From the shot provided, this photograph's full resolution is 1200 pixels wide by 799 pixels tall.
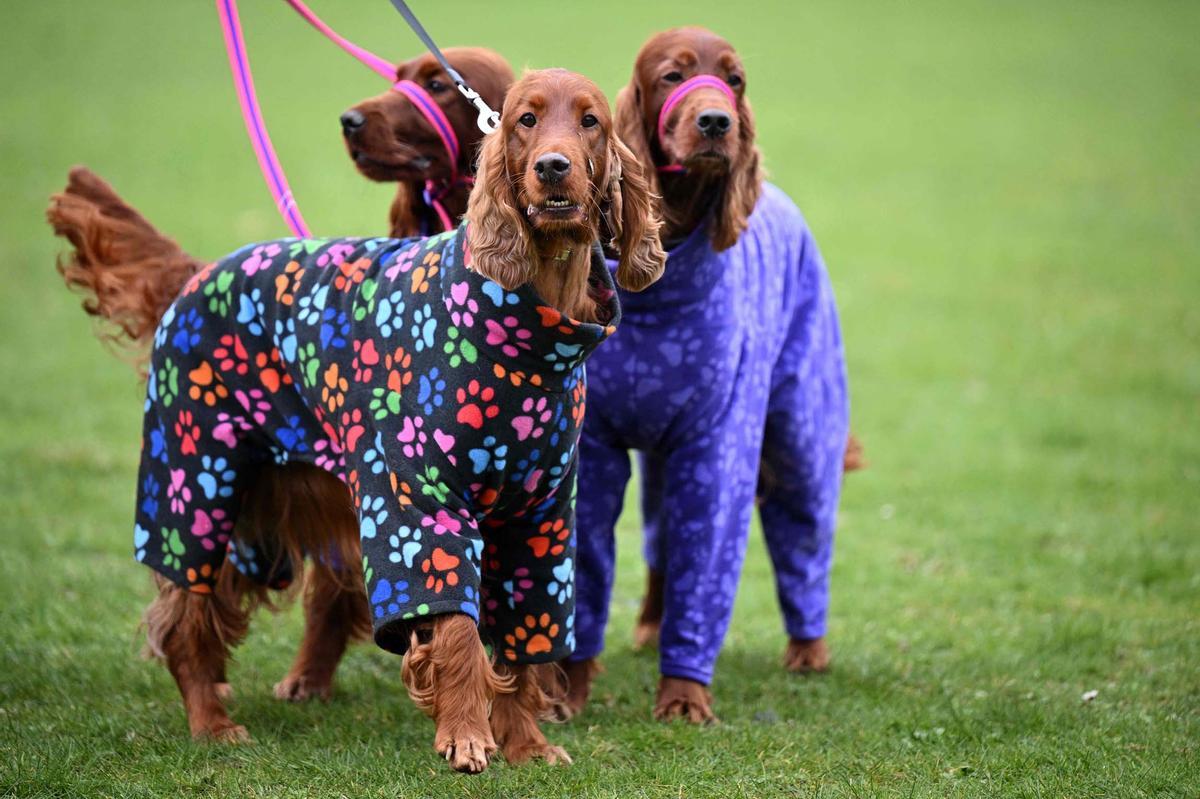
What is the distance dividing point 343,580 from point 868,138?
17169mm

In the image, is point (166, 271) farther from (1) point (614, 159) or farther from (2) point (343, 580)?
(1) point (614, 159)

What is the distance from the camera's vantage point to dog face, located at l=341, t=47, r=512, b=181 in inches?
199

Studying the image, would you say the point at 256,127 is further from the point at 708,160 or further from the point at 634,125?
the point at 708,160

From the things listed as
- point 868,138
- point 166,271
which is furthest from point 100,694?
point 868,138

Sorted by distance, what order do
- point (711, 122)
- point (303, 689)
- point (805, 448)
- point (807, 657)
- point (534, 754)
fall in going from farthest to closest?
point (807, 657)
point (805, 448)
point (303, 689)
point (711, 122)
point (534, 754)

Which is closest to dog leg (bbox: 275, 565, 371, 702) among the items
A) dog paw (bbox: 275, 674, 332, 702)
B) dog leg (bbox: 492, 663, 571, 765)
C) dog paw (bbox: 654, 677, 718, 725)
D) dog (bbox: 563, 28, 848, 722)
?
dog paw (bbox: 275, 674, 332, 702)

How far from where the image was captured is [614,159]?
13.1 feet

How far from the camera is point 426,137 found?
5.10 m

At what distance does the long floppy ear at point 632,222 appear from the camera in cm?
400

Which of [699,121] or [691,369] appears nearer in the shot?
[699,121]

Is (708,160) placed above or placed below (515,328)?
above

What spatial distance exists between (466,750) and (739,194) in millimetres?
2165

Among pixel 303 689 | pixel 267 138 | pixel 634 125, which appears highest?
pixel 634 125

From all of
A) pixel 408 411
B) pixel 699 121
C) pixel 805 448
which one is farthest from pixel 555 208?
pixel 805 448
